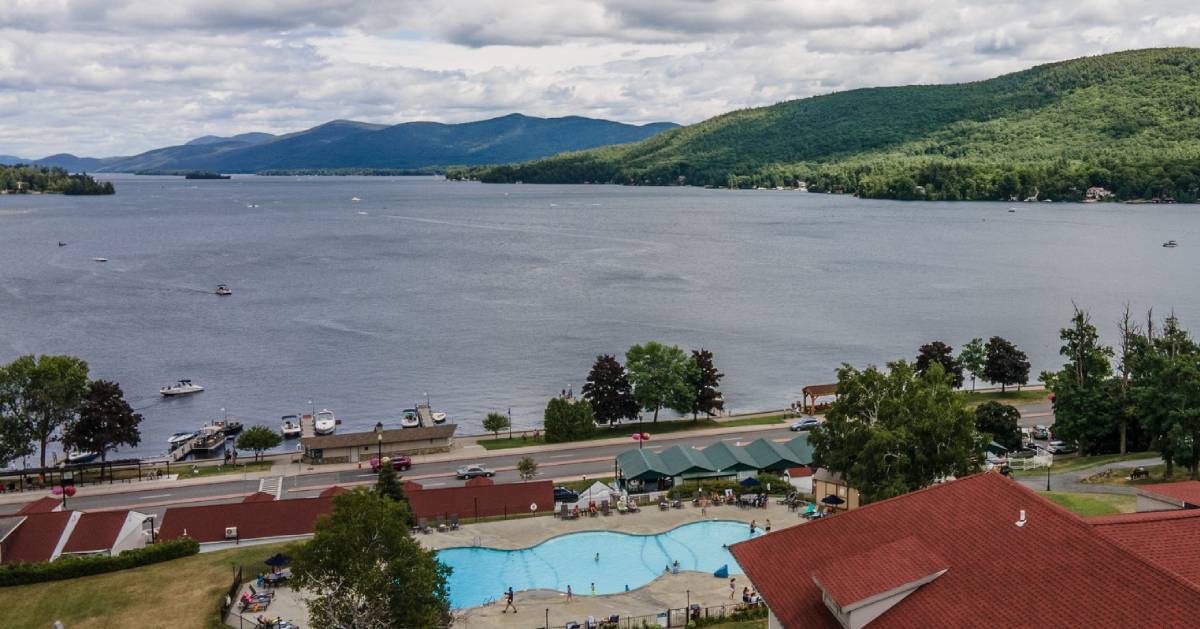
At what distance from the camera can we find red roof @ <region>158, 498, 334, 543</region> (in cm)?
3941

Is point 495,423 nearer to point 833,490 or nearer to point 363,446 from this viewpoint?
point 363,446

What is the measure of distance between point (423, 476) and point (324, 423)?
16.6 m

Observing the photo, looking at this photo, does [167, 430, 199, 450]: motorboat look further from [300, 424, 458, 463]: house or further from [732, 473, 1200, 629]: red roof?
[732, 473, 1200, 629]: red roof

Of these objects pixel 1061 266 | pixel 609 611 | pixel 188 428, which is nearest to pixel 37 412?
pixel 188 428

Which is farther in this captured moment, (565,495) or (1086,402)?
(1086,402)

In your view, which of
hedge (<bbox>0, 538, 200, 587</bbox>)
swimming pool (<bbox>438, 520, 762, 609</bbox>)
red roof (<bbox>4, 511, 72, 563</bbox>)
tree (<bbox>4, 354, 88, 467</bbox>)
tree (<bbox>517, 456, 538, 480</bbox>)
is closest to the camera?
hedge (<bbox>0, 538, 200, 587</bbox>)

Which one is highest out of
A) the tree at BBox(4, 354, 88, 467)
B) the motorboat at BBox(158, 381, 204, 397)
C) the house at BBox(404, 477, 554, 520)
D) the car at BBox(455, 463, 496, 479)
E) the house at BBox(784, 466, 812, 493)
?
the tree at BBox(4, 354, 88, 467)

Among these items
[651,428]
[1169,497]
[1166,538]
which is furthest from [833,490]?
[1166,538]

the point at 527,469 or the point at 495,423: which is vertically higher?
the point at 527,469

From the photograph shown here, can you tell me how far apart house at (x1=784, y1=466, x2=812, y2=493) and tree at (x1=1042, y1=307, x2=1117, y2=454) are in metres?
13.8

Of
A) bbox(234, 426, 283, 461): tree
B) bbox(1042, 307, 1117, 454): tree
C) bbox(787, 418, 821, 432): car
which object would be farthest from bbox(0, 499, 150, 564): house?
bbox(1042, 307, 1117, 454): tree

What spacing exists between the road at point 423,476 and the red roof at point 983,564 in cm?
2879

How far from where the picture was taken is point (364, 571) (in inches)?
903

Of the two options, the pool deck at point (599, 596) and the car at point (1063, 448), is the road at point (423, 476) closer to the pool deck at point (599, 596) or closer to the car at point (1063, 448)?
the car at point (1063, 448)
